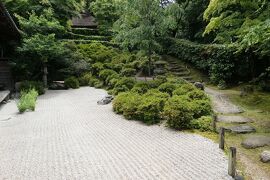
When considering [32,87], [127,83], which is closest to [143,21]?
[127,83]

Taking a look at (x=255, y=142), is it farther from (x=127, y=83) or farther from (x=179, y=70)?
(x=179, y=70)

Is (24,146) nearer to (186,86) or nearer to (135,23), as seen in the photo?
(186,86)

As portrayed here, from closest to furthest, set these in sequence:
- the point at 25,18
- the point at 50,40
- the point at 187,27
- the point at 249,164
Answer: the point at 249,164, the point at 50,40, the point at 25,18, the point at 187,27

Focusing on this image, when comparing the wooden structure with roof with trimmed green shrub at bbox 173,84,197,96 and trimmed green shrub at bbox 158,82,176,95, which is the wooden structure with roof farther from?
trimmed green shrub at bbox 173,84,197,96

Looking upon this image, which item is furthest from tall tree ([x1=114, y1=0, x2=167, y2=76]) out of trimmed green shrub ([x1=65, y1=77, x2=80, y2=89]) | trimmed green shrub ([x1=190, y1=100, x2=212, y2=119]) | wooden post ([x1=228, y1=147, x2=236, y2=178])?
wooden post ([x1=228, y1=147, x2=236, y2=178])

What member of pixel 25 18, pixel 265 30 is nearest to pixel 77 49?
pixel 25 18

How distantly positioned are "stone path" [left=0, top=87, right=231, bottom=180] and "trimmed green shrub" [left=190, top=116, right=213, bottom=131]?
2.23ft

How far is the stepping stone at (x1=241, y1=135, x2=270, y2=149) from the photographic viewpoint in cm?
914

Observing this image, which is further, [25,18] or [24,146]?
[25,18]

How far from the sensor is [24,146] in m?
9.81

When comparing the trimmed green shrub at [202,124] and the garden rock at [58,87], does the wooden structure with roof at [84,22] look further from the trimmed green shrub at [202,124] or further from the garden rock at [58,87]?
the trimmed green shrub at [202,124]

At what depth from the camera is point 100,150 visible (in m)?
9.34

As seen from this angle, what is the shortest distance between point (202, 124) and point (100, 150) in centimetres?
369

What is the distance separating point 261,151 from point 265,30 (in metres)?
3.32
